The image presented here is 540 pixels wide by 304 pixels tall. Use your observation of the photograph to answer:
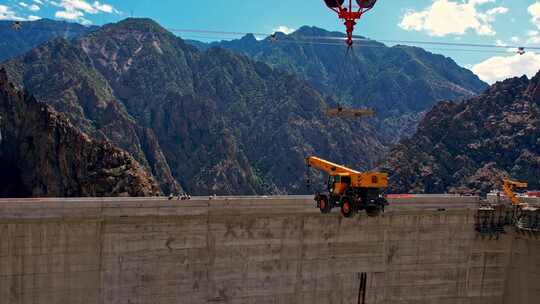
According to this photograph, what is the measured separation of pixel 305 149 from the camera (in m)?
176

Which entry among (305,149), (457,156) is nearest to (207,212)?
(457,156)

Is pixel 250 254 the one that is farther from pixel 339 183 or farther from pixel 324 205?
pixel 339 183

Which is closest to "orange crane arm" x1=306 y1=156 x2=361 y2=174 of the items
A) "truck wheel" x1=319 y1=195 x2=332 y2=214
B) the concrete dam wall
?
"truck wheel" x1=319 y1=195 x2=332 y2=214

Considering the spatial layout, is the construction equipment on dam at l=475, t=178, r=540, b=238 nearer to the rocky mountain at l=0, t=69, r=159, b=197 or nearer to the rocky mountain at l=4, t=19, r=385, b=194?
the rocky mountain at l=0, t=69, r=159, b=197

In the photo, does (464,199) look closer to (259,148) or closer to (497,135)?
(497,135)

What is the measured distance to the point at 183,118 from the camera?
15925 centimetres

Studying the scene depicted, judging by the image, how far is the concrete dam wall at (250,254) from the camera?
1128 inches

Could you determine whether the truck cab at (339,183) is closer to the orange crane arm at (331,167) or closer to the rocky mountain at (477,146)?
the orange crane arm at (331,167)

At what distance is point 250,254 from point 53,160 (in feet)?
174

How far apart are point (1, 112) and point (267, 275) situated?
2509 inches

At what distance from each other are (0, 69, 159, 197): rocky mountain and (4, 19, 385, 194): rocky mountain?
51.4 metres

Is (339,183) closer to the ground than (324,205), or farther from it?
farther from it

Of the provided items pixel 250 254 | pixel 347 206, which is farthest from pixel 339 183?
pixel 250 254

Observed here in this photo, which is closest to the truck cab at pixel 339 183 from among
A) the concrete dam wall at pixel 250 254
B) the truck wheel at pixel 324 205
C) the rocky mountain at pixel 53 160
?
the truck wheel at pixel 324 205
